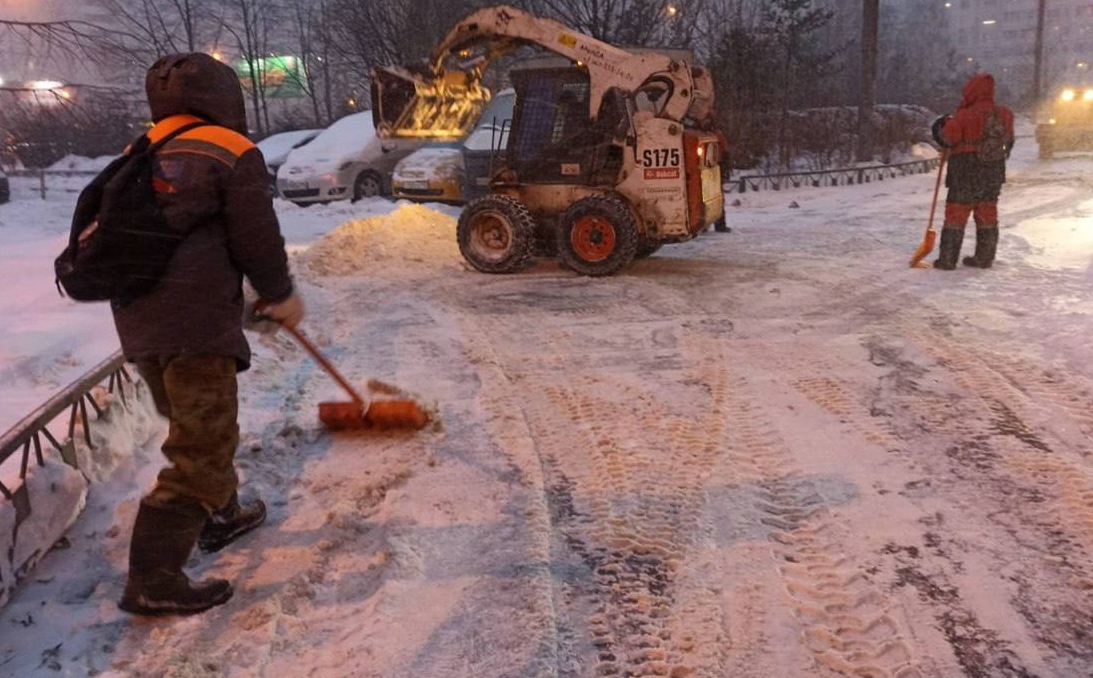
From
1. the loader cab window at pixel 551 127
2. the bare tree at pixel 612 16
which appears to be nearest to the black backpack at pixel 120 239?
the loader cab window at pixel 551 127

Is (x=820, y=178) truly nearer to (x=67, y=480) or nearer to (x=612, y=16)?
(x=612, y=16)

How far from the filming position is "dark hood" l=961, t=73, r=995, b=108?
8398mm

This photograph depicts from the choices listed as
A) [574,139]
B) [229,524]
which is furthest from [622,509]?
[574,139]

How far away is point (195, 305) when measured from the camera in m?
2.85

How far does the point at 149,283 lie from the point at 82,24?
742cm

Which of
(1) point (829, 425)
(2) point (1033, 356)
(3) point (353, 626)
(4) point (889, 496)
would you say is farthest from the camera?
(2) point (1033, 356)

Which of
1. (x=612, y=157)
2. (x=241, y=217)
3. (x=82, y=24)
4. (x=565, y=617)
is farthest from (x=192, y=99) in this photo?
(x=82, y=24)

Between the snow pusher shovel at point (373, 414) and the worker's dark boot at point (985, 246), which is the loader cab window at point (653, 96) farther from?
the snow pusher shovel at point (373, 414)

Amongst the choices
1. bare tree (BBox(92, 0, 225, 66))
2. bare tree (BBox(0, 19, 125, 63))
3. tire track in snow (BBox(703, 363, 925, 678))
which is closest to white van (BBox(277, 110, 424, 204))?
bare tree (BBox(0, 19, 125, 63))

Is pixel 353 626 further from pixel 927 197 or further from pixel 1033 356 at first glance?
pixel 927 197

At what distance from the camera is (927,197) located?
52.0 feet

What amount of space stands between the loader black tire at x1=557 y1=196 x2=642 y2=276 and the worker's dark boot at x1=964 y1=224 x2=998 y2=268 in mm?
3438

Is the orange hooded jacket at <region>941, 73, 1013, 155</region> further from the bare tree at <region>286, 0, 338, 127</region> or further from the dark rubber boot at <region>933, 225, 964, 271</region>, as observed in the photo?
the bare tree at <region>286, 0, 338, 127</region>

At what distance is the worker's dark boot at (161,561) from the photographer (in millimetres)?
2961
